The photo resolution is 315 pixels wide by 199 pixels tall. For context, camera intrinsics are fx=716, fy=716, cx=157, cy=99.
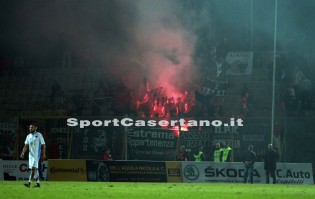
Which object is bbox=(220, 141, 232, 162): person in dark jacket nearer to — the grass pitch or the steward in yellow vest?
the steward in yellow vest

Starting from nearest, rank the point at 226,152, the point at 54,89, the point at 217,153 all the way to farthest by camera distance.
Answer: the point at 226,152 → the point at 217,153 → the point at 54,89

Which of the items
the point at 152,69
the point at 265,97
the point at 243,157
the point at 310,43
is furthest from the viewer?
the point at 152,69

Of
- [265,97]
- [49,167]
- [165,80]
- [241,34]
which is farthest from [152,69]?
[49,167]

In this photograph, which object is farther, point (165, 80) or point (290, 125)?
point (165, 80)

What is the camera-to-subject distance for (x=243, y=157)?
31391 mm

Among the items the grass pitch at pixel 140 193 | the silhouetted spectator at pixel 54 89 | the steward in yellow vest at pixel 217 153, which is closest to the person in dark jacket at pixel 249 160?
the steward in yellow vest at pixel 217 153

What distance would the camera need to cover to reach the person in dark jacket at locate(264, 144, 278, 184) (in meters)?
30.6

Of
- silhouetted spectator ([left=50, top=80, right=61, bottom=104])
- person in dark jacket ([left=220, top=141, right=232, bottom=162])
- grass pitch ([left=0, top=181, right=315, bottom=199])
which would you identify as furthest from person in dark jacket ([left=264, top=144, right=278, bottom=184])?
silhouetted spectator ([left=50, top=80, right=61, bottom=104])

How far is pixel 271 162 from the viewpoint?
1226 inches

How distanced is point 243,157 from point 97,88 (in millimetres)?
11515

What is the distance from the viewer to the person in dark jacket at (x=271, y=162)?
30.6m

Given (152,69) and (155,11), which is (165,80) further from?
(155,11)

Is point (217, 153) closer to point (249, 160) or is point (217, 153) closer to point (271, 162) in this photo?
point (249, 160)

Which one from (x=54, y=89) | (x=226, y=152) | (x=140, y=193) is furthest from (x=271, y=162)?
(x=54, y=89)
